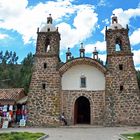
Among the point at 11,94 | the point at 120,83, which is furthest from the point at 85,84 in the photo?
the point at 11,94

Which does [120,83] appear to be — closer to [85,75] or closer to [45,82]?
[85,75]

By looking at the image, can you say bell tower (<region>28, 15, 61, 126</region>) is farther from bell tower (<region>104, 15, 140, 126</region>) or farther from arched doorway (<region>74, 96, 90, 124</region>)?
bell tower (<region>104, 15, 140, 126</region>)

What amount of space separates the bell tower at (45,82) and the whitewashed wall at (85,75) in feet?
3.48

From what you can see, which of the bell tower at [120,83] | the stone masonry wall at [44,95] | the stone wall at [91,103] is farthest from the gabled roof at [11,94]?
the bell tower at [120,83]

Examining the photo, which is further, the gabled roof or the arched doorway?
the arched doorway

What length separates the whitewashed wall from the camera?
24.3 meters

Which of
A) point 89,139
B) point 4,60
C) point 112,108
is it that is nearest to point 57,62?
point 112,108

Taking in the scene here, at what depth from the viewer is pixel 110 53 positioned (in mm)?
23953

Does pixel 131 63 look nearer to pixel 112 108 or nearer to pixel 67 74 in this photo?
pixel 112 108

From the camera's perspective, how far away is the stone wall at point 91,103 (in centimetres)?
2353

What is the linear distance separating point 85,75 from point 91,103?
8.62 feet

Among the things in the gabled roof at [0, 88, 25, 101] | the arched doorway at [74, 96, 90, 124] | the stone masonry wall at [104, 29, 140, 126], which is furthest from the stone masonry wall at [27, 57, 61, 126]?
the stone masonry wall at [104, 29, 140, 126]

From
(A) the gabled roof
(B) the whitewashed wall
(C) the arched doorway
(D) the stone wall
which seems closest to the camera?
(D) the stone wall

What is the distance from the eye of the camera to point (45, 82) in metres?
23.8
